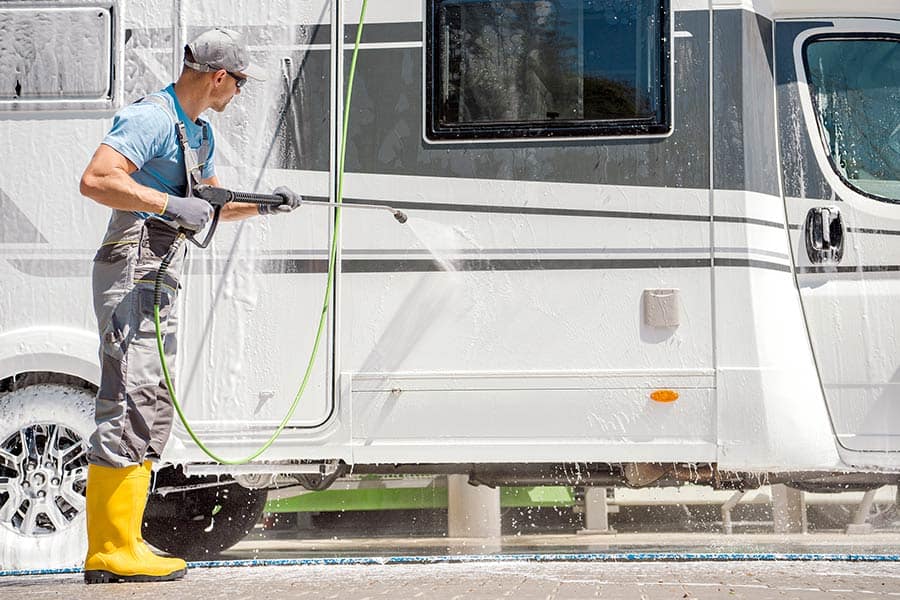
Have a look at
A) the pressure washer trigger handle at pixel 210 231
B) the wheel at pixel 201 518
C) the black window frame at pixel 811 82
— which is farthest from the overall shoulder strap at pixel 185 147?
the black window frame at pixel 811 82

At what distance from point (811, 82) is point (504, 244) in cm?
161

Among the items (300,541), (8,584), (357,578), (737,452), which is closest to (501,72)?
(737,452)

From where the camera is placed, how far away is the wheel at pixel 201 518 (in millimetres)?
6059

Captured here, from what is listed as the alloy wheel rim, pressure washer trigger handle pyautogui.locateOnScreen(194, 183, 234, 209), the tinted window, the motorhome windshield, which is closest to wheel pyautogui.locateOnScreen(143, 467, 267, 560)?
the alloy wheel rim

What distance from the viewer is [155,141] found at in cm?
429

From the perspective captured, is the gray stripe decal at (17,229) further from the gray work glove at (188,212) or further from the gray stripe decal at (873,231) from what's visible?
the gray stripe decal at (873,231)

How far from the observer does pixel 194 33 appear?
211 inches

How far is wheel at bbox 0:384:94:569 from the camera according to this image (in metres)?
5.28

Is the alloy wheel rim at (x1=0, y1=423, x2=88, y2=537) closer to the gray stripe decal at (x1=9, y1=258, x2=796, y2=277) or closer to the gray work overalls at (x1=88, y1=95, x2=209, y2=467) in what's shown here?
the gray stripe decal at (x1=9, y1=258, x2=796, y2=277)

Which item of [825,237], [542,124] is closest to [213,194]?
[542,124]

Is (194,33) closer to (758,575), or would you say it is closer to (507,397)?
(507,397)

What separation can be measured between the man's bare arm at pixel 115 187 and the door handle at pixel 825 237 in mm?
2868

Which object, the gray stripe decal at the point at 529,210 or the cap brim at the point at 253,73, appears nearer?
the cap brim at the point at 253,73

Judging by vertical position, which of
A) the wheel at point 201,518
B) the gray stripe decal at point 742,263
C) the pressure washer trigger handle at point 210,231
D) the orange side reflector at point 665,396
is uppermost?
the pressure washer trigger handle at point 210,231
